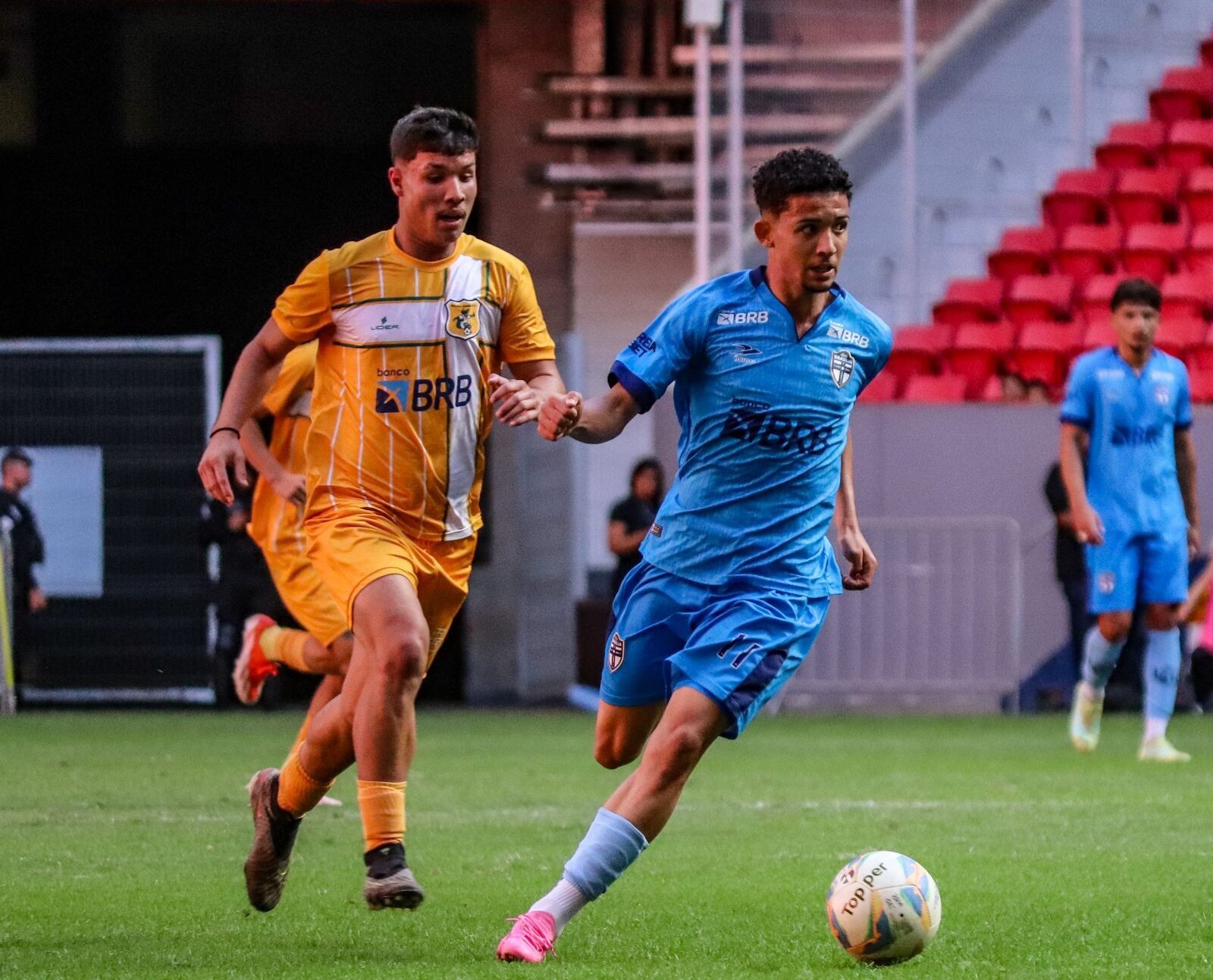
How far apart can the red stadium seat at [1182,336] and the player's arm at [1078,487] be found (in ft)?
17.5


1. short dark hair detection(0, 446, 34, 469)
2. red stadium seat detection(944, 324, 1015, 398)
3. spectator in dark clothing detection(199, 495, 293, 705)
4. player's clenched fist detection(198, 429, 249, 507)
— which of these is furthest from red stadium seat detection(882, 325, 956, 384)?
player's clenched fist detection(198, 429, 249, 507)

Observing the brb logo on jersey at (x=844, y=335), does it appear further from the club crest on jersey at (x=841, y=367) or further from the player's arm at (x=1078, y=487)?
the player's arm at (x=1078, y=487)

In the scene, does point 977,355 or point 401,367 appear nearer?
point 401,367

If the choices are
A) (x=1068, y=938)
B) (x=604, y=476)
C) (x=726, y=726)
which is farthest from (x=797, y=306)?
(x=604, y=476)

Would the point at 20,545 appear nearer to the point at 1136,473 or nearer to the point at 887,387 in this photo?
the point at 887,387

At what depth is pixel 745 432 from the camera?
5734 millimetres

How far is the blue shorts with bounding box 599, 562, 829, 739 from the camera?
5.50 metres

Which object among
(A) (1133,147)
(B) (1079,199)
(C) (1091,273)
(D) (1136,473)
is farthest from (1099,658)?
(A) (1133,147)

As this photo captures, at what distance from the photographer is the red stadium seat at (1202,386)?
16.2 m

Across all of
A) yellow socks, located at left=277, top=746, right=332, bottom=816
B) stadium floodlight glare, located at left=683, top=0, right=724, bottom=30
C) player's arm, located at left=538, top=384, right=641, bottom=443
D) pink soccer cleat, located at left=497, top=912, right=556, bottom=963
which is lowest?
pink soccer cleat, located at left=497, top=912, right=556, bottom=963

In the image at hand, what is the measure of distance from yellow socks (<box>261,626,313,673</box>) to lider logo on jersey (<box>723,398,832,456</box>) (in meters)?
4.16

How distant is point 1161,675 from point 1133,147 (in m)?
8.03

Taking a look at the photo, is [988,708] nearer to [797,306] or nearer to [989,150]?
[989,150]

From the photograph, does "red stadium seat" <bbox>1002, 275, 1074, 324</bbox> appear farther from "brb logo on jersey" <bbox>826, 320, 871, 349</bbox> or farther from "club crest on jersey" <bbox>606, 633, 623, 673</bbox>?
"club crest on jersey" <bbox>606, 633, 623, 673</bbox>
